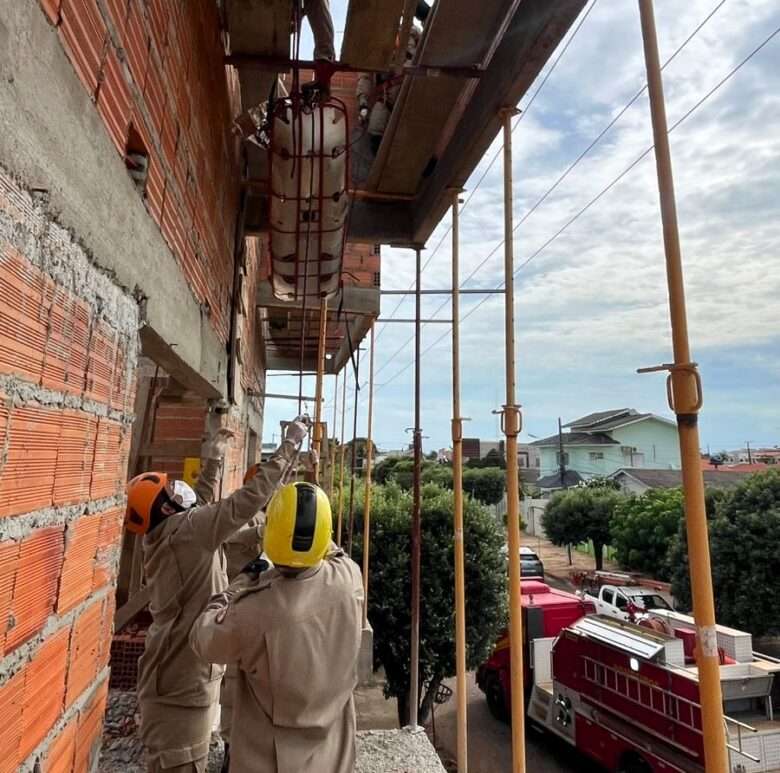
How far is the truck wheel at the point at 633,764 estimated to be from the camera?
7.21m

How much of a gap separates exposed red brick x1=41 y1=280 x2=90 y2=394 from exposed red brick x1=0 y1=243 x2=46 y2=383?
0.10 feet

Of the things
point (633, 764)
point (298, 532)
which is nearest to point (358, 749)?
point (298, 532)

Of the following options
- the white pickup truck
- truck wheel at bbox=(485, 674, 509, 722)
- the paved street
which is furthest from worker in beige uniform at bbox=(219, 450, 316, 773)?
the white pickup truck

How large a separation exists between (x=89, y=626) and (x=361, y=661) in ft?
6.32

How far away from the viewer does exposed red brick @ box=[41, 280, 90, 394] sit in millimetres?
1100

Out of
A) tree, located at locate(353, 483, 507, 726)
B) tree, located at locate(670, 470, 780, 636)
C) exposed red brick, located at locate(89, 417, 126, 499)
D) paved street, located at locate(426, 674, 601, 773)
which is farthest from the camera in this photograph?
tree, located at locate(670, 470, 780, 636)

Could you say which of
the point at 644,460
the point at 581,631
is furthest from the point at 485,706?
the point at 644,460

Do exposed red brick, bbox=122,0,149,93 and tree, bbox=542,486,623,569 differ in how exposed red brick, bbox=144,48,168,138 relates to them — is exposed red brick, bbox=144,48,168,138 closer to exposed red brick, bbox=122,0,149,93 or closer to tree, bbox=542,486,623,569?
exposed red brick, bbox=122,0,149,93

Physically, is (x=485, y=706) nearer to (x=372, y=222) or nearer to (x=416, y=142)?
(x=372, y=222)

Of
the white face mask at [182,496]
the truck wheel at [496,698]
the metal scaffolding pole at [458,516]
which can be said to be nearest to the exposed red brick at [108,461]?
the white face mask at [182,496]

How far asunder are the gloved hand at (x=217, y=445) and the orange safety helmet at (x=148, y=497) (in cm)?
67

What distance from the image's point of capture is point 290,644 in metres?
2.09

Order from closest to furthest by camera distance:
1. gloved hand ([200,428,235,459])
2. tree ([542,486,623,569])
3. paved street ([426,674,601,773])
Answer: gloved hand ([200,428,235,459]) < paved street ([426,674,601,773]) < tree ([542,486,623,569])

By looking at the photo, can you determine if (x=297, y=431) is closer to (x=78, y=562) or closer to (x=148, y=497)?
(x=148, y=497)
